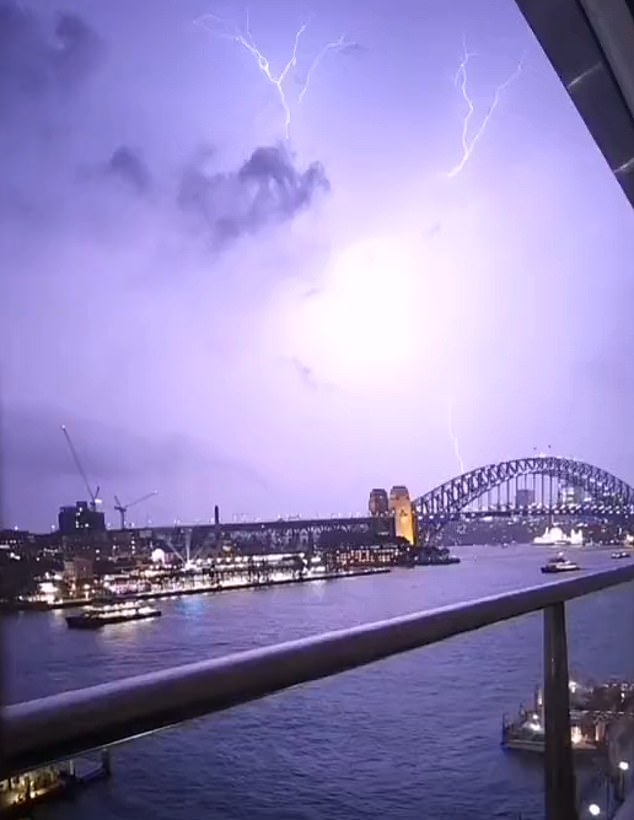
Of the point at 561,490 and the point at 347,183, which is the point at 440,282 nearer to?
the point at 347,183


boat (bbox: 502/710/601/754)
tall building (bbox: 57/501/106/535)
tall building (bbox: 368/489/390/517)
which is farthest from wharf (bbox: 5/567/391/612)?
tall building (bbox: 368/489/390/517)

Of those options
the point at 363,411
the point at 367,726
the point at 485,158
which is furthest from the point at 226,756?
the point at 363,411

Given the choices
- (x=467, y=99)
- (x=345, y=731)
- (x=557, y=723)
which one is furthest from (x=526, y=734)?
(x=467, y=99)

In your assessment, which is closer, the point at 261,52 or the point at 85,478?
the point at 85,478

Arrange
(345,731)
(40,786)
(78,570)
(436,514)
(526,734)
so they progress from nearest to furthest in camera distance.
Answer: (40,786)
(345,731)
(526,734)
(78,570)
(436,514)

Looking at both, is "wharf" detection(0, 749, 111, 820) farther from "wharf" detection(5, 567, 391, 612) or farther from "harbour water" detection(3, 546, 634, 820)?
"wharf" detection(5, 567, 391, 612)

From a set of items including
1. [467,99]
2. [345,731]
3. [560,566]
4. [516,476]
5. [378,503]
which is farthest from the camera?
[516,476]

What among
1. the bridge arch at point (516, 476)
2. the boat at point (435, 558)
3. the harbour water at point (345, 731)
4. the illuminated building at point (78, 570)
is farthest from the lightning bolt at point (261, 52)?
the bridge arch at point (516, 476)

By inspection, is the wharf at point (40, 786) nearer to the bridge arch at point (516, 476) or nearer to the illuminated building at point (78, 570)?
the illuminated building at point (78, 570)

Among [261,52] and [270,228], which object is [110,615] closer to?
[261,52]
